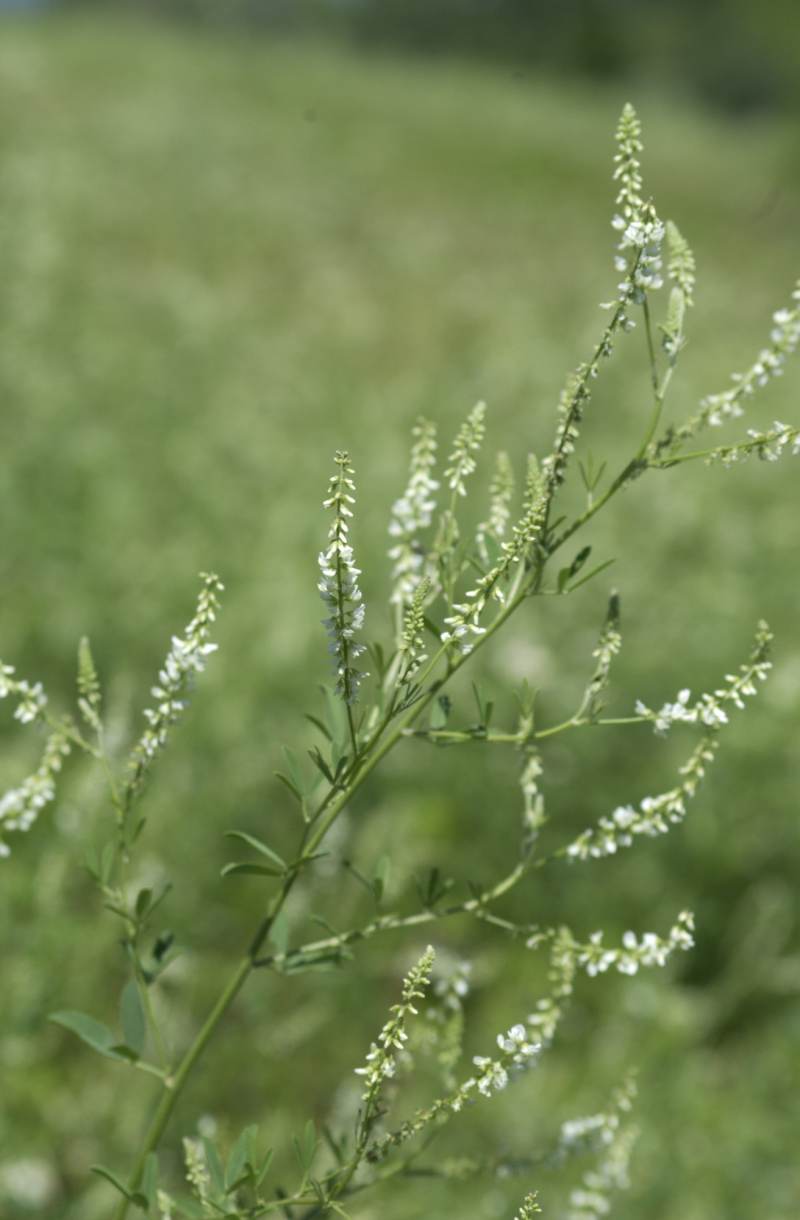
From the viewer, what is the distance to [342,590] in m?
1.05

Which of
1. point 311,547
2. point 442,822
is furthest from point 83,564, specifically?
point 442,822

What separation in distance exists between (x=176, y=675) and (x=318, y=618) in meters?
3.87

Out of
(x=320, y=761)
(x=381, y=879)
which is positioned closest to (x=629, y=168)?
(x=320, y=761)

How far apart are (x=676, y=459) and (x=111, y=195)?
1333cm

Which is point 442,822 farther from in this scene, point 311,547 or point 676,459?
point 676,459

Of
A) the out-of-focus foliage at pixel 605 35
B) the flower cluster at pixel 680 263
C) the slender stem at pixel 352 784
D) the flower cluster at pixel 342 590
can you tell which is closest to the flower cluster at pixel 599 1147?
the slender stem at pixel 352 784

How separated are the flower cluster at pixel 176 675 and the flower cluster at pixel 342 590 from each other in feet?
0.46

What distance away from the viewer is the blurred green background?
10.2 feet

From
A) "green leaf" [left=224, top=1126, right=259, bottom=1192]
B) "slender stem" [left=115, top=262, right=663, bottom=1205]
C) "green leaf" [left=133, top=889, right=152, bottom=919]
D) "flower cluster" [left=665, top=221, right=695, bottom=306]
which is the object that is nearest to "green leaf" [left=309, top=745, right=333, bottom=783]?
"slender stem" [left=115, top=262, right=663, bottom=1205]

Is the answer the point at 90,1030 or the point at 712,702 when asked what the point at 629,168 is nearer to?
the point at 712,702

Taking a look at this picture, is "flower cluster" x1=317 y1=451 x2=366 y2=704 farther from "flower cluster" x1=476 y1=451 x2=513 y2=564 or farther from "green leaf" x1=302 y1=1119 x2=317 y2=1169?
"green leaf" x1=302 y1=1119 x2=317 y2=1169

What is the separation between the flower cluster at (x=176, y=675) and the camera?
1.20 meters

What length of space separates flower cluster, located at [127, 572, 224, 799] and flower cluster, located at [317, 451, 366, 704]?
0.14 metres

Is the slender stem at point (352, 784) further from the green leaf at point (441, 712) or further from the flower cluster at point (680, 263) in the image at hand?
the flower cluster at point (680, 263)
